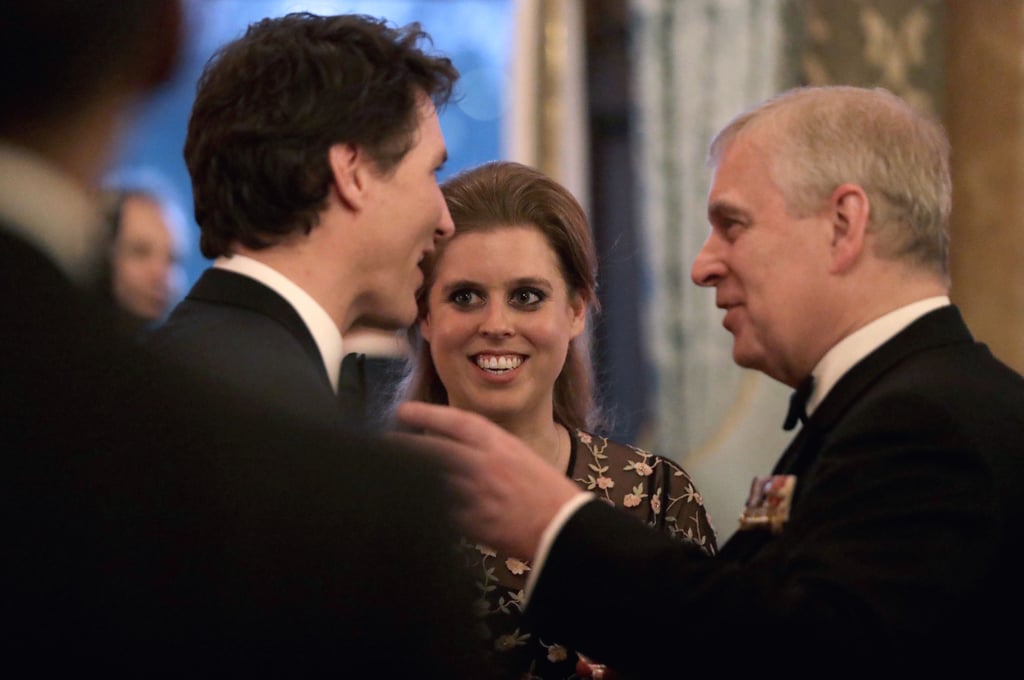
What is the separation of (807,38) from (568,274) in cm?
280

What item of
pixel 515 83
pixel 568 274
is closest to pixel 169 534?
pixel 568 274

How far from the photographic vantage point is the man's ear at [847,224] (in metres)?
1.97

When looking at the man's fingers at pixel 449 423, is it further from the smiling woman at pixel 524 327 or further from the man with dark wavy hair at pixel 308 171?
the smiling woman at pixel 524 327

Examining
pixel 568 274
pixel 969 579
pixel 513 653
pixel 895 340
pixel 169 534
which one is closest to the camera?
pixel 169 534

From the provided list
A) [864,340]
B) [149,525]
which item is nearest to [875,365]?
[864,340]

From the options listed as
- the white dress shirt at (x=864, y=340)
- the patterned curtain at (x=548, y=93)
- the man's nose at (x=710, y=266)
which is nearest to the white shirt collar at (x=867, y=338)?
the white dress shirt at (x=864, y=340)

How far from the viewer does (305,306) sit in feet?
5.85

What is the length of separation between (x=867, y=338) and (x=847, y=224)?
0.18 metres

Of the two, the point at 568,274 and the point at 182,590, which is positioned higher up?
the point at 568,274

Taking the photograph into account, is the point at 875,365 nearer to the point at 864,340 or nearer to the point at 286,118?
the point at 864,340

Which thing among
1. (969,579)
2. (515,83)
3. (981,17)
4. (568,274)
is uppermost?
(981,17)

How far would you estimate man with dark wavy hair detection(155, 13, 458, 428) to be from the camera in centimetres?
178

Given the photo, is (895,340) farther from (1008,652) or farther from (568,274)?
(568,274)

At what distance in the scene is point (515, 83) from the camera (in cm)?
521
